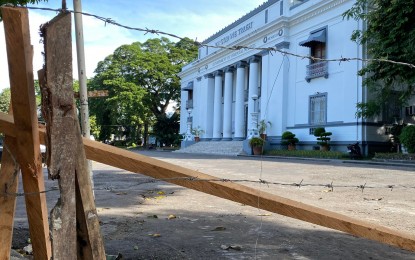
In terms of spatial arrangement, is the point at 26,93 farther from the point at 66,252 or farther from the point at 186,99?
the point at 186,99

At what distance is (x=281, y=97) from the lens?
2656 cm

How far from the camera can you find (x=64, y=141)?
64.7 inches

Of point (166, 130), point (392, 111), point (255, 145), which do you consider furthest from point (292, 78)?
point (166, 130)

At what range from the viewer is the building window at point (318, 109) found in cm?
2375

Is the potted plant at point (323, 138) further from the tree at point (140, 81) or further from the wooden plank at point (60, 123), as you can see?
the tree at point (140, 81)

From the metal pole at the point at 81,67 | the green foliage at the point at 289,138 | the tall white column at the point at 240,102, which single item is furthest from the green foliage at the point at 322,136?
the metal pole at the point at 81,67

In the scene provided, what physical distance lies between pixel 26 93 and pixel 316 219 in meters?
1.39

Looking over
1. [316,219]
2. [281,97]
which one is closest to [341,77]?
[281,97]

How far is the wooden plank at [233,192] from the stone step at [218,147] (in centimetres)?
2473

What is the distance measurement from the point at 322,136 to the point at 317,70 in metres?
4.13

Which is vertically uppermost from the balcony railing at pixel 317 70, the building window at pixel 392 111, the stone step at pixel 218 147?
the balcony railing at pixel 317 70

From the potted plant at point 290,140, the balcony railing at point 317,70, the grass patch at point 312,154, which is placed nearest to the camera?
the grass patch at point 312,154

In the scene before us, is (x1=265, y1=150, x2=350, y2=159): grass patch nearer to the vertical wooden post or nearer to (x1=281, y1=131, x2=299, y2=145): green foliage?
(x1=281, y1=131, x2=299, y2=145): green foliage

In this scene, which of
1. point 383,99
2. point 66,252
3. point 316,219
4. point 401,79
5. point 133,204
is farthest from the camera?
point 383,99
